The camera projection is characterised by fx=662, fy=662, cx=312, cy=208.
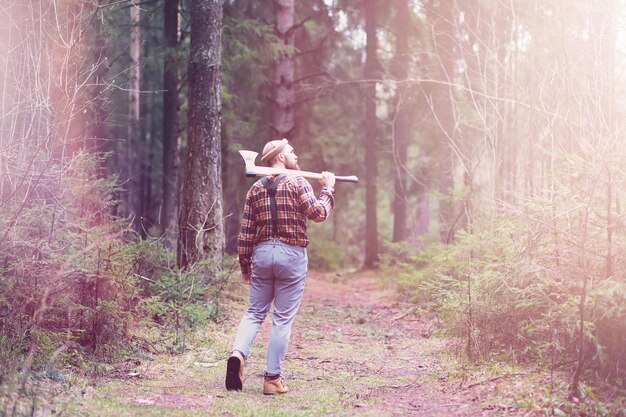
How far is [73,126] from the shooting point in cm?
970

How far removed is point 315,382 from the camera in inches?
259

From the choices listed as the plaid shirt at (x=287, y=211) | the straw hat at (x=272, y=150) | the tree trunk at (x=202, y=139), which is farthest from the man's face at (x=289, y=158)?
the tree trunk at (x=202, y=139)

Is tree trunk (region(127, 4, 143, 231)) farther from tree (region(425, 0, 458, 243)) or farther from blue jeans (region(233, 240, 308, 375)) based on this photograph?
blue jeans (region(233, 240, 308, 375))

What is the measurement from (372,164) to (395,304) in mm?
8024

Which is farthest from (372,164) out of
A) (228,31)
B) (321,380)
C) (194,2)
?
Answer: (321,380)

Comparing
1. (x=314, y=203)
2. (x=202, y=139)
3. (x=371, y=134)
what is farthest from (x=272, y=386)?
(x=371, y=134)

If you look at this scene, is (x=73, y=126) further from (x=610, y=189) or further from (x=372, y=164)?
(x=372, y=164)

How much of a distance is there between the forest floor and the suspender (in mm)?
1508

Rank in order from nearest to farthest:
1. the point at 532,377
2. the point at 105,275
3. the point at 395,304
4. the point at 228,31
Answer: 1. the point at 532,377
2. the point at 105,275
3. the point at 395,304
4. the point at 228,31

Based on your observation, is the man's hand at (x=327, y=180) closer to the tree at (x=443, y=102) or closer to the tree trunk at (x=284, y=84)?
the tree at (x=443, y=102)

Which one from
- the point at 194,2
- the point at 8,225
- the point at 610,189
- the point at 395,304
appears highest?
the point at 194,2

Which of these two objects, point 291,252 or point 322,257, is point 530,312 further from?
point 322,257

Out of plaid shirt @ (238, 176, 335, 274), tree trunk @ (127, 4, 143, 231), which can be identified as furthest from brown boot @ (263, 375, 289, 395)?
tree trunk @ (127, 4, 143, 231)

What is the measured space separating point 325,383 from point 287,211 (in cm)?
184
